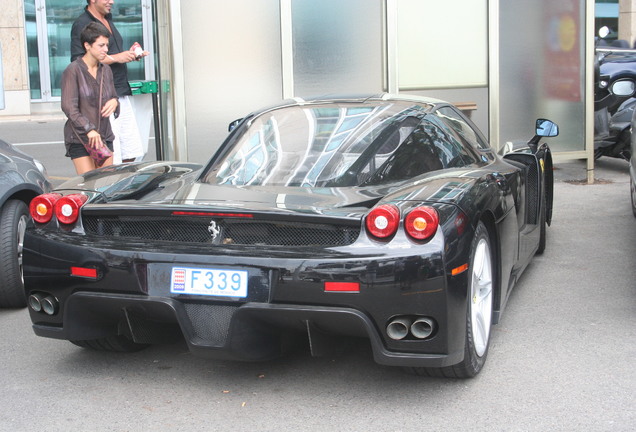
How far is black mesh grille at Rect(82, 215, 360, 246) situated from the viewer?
3.75 metres

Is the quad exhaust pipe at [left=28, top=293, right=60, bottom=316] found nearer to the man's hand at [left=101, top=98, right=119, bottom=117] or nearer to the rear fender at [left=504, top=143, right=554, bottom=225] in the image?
the man's hand at [left=101, top=98, right=119, bottom=117]

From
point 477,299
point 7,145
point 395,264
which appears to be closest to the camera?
point 395,264

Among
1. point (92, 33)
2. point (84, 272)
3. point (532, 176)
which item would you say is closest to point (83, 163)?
point (92, 33)

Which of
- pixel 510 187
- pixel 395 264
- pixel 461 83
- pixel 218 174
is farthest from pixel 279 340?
pixel 461 83

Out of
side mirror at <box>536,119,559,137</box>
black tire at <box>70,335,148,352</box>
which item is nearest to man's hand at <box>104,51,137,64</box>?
side mirror at <box>536,119,559,137</box>

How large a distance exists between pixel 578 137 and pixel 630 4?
1466 centimetres

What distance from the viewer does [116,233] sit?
4.08 meters

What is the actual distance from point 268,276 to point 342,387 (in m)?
0.75

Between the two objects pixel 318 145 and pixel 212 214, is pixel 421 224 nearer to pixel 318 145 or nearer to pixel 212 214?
pixel 212 214

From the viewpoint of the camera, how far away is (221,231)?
12.8 ft

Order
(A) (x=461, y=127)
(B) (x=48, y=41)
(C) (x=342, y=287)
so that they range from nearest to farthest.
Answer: (C) (x=342, y=287), (A) (x=461, y=127), (B) (x=48, y=41)

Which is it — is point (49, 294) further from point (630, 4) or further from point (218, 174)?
point (630, 4)

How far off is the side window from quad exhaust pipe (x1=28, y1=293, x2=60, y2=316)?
231 centimetres

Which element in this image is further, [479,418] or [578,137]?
[578,137]
